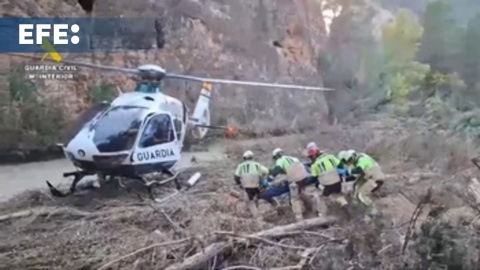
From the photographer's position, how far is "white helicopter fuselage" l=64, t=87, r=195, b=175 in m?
A: 2.62

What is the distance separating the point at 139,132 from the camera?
8.79 ft

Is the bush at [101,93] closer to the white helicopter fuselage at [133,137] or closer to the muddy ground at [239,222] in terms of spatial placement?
the white helicopter fuselage at [133,137]

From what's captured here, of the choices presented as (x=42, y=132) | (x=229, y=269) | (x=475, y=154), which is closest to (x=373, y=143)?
(x=475, y=154)

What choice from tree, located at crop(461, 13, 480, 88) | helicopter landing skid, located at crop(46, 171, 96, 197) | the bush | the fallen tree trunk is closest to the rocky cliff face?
the bush

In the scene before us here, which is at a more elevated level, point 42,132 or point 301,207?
point 42,132

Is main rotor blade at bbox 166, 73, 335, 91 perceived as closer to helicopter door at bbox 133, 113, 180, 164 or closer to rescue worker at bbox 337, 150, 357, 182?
helicopter door at bbox 133, 113, 180, 164

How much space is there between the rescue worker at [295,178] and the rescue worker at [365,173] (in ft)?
0.60

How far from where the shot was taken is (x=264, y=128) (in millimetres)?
2861

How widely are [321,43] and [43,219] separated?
4.32ft

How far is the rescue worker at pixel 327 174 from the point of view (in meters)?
2.83

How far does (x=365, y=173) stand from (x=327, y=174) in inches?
6.2

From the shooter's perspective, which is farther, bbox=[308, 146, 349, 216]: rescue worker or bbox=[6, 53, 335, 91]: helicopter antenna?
bbox=[308, 146, 349, 216]: rescue worker

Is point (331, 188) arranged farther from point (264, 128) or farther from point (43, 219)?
point (43, 219)

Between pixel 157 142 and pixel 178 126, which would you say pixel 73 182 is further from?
pixel 178 126
